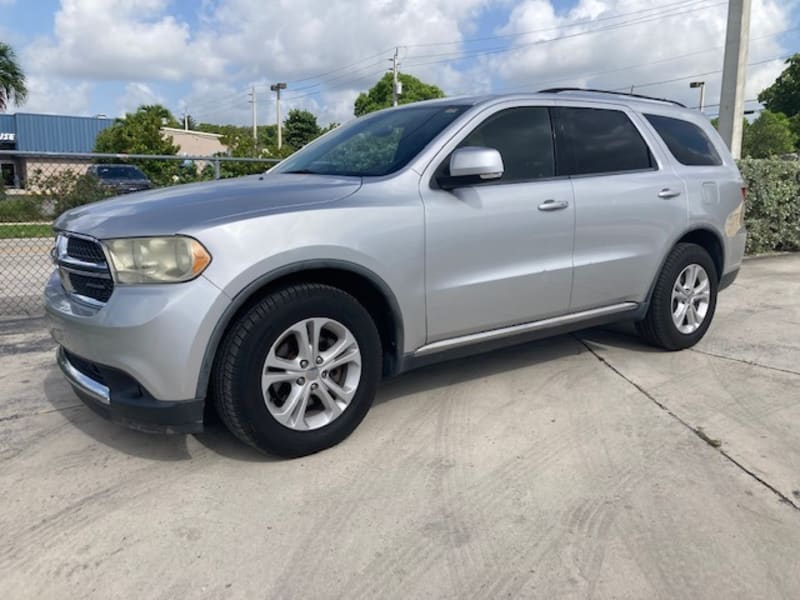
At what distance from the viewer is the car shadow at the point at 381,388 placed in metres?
3.36

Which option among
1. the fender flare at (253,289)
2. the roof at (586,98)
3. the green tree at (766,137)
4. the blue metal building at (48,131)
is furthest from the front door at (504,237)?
the blue metal building at (48,131)

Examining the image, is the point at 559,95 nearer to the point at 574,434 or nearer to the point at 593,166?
the point at 593,166

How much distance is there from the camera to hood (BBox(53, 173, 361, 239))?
Result: 2.85m

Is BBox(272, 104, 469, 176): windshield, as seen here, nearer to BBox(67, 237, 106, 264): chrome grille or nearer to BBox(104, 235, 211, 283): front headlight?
BBox(104, 235, 211, 283): front headlight

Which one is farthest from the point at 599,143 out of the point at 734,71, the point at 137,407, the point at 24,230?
the point at 734,71

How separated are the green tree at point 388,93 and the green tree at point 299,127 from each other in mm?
6057

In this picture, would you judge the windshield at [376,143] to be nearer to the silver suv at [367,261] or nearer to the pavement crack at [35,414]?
the silver suv at [367,261]

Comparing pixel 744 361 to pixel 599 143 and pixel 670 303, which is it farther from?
pixel 599 143

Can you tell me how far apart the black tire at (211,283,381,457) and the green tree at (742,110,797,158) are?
38.4 meters

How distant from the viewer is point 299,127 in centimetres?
5350

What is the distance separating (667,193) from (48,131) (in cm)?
4505

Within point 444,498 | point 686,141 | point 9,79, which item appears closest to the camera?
point 444,498

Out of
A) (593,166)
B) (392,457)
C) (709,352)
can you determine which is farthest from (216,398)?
(709,352)

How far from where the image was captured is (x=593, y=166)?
425 cm
